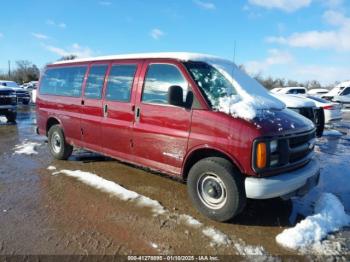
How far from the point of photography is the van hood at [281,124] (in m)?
4.10

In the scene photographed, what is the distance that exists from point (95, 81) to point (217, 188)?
10.3ft

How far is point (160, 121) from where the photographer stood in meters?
4.98

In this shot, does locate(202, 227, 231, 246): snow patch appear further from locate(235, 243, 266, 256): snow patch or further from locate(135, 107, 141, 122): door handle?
locate(135, 107, 141, 122): door handle

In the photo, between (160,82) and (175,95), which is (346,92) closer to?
(160,82)

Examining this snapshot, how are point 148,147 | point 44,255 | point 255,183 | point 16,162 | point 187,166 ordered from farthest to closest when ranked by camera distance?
point 16,162, point 148,147, point 187,166, point 255,183, point 44,255

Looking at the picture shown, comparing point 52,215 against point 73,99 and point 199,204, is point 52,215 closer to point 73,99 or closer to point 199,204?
point 199,204

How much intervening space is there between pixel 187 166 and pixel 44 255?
6.84 ft

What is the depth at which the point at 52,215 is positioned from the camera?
4582 millimetres

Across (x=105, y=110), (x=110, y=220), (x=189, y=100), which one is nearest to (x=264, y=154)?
(x=189, y=100)

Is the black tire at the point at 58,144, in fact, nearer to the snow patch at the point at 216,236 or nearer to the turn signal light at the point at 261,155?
the snow patch at the point at 216,236

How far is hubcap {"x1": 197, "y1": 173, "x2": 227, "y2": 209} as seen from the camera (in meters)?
4.37

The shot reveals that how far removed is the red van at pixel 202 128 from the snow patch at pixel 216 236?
0.26m

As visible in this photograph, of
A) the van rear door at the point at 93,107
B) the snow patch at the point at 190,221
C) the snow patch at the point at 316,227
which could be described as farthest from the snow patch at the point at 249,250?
the van rear door at the point at 93,107

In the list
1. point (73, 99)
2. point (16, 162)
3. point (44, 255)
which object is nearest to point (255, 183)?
point (44, 255)
